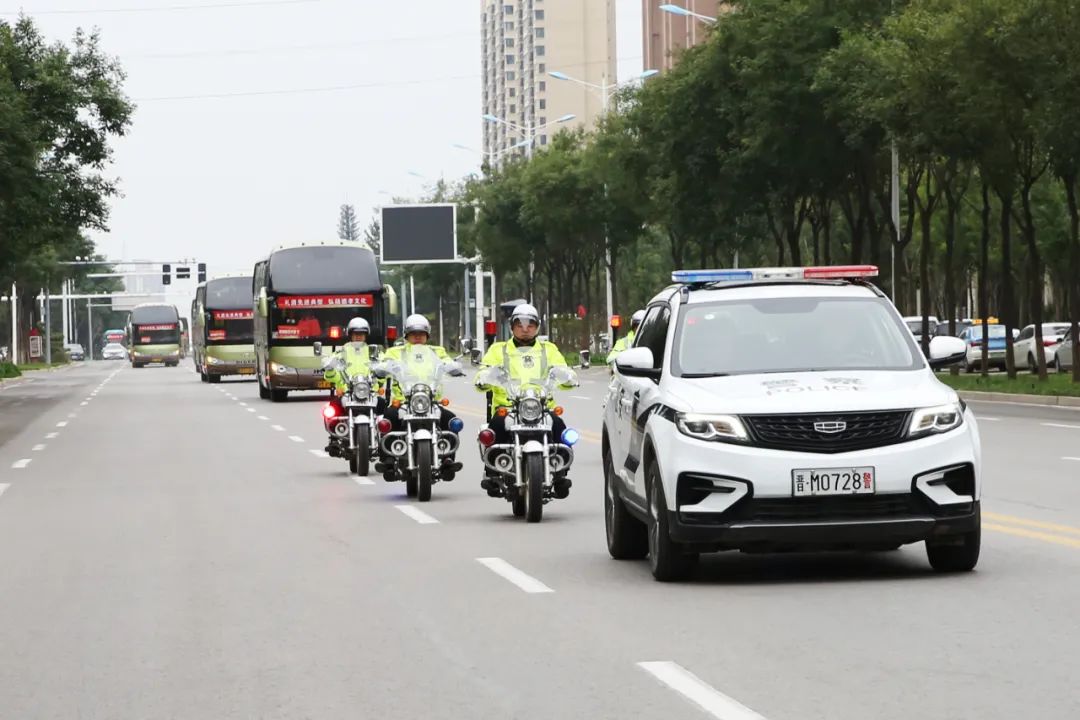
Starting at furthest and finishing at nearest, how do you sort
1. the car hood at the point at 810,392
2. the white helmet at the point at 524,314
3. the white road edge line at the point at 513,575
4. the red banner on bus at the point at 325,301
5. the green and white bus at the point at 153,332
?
the green and white bus at the point at 153,332, the red banner on bus at the point at 325,301, the white helmet at the point at 524,314, the white road edge line at the point at 513,575, the car hood at the point at 810,392

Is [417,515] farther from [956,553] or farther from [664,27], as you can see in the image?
[664,27]

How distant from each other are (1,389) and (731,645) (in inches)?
2361

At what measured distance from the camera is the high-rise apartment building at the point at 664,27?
138m

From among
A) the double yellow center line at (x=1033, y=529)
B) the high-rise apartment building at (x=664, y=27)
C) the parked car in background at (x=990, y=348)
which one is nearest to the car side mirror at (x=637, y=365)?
the double yellow center line at (x=1033, y=529)

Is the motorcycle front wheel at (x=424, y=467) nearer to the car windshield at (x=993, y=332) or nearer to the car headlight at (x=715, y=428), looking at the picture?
the car headlight at (x=715, y=428)

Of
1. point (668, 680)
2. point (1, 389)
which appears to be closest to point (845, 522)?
point (668, 680)

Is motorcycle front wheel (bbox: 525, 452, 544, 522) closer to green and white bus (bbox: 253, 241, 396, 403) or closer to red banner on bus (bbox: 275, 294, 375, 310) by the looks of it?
green and white bus (bbox: 253, 241, 396, 403)

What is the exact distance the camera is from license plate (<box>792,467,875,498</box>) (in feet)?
35.5

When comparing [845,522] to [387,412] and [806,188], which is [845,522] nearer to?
[387,412]

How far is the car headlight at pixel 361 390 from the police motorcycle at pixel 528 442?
585 cm

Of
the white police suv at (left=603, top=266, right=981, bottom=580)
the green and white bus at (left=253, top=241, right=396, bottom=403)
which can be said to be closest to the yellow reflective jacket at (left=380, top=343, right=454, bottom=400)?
the white police suv at (left=603, top=266, right=981, bottom=580)

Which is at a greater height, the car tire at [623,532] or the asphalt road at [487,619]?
the car tire at [623,532]

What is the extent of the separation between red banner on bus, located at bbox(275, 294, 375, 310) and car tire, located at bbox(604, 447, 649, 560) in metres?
34.0

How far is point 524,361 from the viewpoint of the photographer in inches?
625
